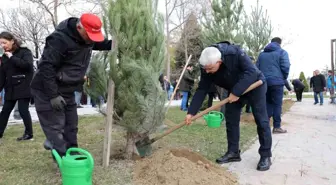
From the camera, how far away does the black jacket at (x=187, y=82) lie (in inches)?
472

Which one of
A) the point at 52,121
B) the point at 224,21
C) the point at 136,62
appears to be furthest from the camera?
the point at 224,21

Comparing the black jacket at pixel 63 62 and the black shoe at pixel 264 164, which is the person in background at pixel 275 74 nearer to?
the black shoe at pixel 264 164

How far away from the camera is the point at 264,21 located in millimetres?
12375

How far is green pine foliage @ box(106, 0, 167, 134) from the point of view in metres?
3.81

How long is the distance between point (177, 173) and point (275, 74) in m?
3.90

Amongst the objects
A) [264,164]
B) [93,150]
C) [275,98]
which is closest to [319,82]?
[275,98]

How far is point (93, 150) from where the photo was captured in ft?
16.0

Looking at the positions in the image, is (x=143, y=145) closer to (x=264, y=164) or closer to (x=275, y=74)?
(x=264, y=164)

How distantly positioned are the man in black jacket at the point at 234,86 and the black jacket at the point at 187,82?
7.57 metres

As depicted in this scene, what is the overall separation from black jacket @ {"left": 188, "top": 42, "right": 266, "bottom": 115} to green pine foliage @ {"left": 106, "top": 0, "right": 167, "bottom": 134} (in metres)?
0.56

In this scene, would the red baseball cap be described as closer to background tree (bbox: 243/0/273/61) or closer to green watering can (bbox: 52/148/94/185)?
green watering can (bbox: 52/148/94/185)

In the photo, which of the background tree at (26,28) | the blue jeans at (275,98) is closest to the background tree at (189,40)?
the background tree at (26,28)

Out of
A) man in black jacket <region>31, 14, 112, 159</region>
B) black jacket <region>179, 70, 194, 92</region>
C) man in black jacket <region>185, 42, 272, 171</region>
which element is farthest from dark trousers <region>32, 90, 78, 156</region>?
black jacket <region>179, 70, 194, 92</region>

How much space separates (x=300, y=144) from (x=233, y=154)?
5.88 feet
